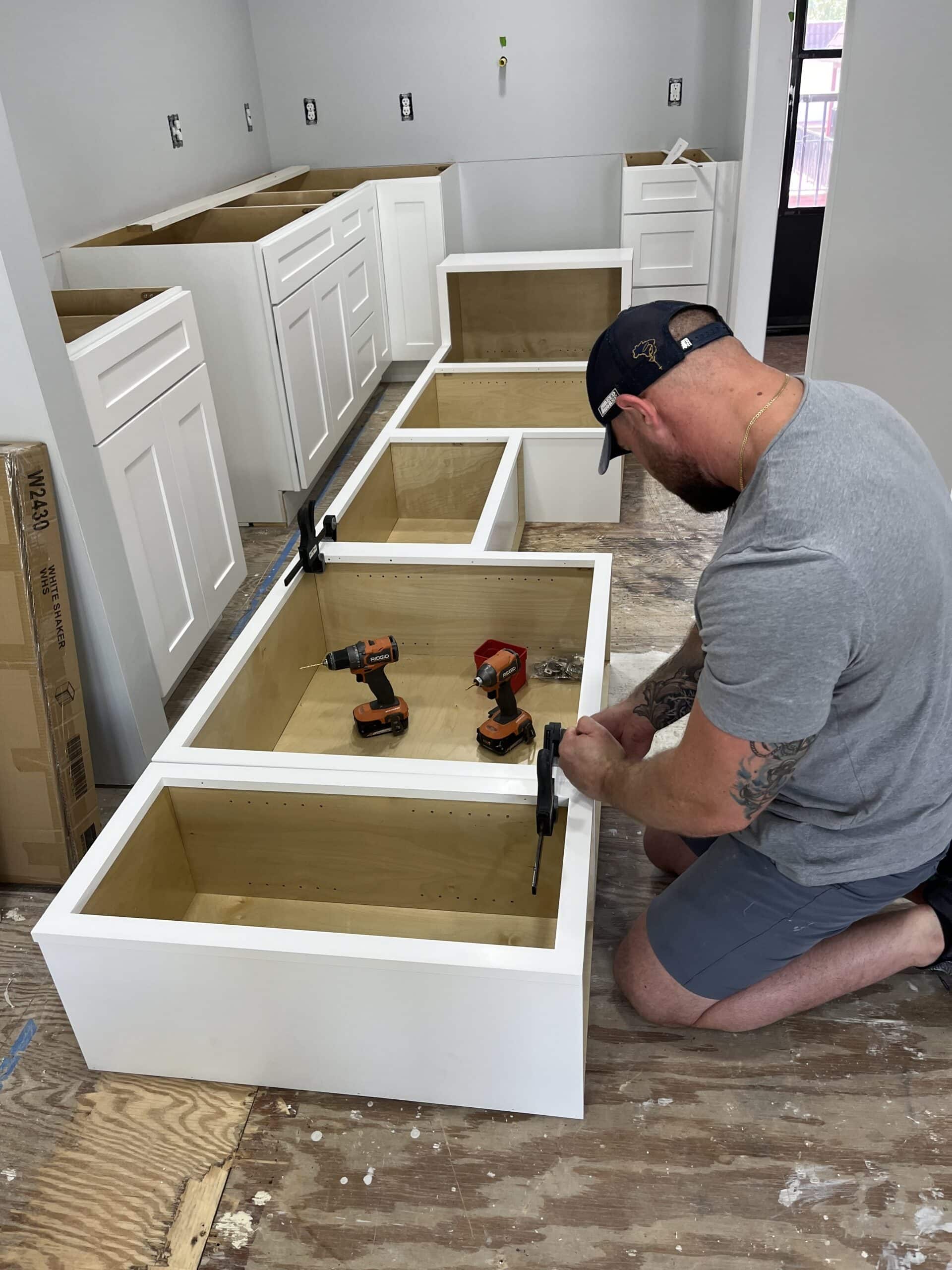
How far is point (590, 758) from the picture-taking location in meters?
1.29

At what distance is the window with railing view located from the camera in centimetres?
451

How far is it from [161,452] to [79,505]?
46cm

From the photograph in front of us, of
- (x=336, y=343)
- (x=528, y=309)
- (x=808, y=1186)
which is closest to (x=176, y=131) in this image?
(x=336, y=343)

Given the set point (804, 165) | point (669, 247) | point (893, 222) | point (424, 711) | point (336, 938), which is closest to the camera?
point (336, 938)

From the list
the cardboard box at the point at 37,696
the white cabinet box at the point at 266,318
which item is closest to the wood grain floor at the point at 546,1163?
the cardboard box at the point at 37,696

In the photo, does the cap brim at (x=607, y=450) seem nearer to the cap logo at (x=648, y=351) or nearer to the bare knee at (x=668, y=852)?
the cap logo at (x=648, y=351)

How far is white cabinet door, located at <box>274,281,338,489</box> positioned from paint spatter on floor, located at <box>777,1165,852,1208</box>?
257 cm

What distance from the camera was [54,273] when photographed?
289cm

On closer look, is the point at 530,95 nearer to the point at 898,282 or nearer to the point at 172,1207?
the point at 898,282

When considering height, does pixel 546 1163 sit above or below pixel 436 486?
below

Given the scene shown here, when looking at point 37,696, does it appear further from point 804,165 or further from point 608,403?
point 804,165

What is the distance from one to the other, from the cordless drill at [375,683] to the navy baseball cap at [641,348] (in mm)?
732

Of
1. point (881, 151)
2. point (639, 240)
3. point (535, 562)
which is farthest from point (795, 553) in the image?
point (639, 240)

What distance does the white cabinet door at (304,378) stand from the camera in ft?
10.0
